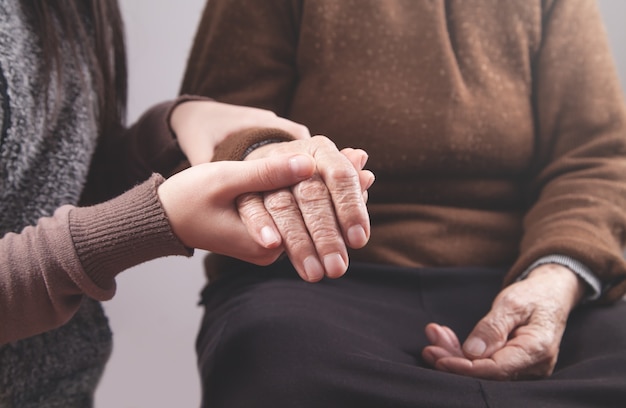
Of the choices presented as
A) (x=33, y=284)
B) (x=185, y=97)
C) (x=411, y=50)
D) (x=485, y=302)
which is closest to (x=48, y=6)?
(x=185, y=97)

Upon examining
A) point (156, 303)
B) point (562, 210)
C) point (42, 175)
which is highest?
point (42, 175)

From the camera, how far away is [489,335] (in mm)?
555

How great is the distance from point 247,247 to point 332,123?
0.30 meters

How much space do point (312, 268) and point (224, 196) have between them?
0.29ft

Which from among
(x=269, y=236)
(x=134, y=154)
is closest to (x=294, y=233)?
(x=269, y=236)

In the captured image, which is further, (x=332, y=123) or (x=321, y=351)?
(x=332, y=123)

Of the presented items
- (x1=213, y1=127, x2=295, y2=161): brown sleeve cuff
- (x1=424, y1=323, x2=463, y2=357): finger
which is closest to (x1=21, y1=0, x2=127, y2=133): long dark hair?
(x1=213, y1=127, x2=295, y2=161): brown sleeve cuff

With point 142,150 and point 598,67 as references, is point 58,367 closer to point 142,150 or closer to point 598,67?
point 142,150

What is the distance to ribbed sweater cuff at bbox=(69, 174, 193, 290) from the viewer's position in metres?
0.42

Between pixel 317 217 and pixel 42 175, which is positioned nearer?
pixel 317 217

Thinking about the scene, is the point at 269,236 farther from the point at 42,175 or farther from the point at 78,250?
the point at 42,175

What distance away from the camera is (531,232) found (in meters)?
0.68

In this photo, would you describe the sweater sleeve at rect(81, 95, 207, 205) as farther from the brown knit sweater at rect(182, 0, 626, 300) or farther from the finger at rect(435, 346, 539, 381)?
the finger at rect(435, 346, 539, 381)

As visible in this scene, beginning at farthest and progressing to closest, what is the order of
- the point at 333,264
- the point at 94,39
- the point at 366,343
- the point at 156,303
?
1. the point at 156,303
2. the point at 94,39
3. the point at 366,343
4. the point at 333,264
